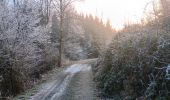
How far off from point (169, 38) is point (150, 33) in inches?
68.5

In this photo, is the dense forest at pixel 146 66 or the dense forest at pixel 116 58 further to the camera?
the dense forest at pixel 116 58

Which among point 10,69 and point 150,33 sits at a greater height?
point 150,33

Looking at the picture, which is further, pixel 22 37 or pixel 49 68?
pixel 49 68

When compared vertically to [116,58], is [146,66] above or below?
below

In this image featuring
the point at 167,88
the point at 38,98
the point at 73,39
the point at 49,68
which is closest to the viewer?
the point at 167,88

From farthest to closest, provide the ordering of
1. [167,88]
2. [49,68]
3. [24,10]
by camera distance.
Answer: [49,68] → [24,10] → [167,88]

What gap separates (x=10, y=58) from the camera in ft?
55.1

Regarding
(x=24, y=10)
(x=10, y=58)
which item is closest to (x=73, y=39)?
(x=24, y=10)

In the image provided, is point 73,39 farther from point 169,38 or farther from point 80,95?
point 169,38

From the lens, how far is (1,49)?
16.8 meters

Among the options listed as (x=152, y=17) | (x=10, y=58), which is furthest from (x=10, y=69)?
(x=152, y=17)

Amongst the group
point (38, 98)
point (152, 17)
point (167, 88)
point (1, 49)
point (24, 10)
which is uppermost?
point (24, 10)

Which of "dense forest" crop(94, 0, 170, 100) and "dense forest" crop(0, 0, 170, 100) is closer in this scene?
"dense forest" crop(94, 0, 170, 100)

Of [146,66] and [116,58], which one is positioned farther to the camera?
[116,58]
